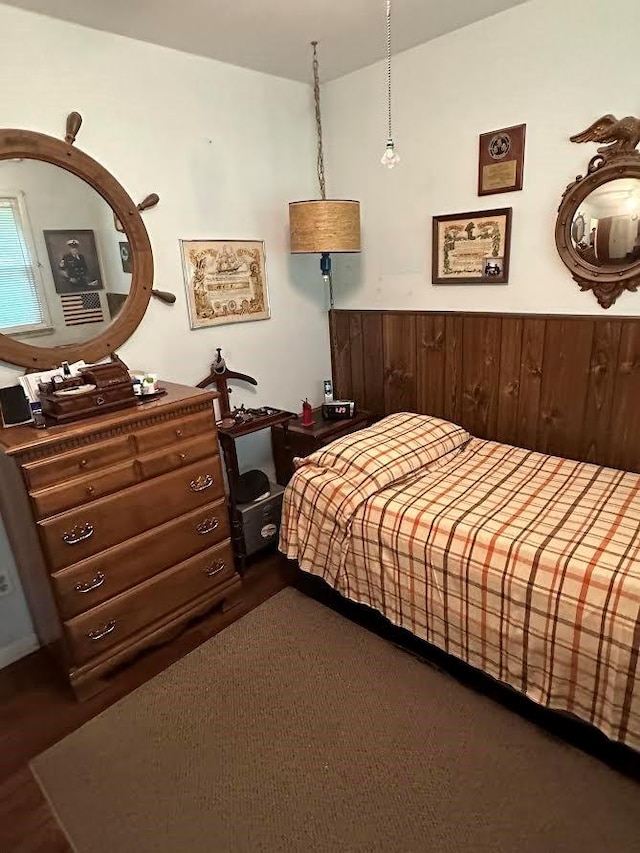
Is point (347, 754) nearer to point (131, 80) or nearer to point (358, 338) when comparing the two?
point (358, 338)

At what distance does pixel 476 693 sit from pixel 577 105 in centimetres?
230

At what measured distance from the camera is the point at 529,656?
1.54m

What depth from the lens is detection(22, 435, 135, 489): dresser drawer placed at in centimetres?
156

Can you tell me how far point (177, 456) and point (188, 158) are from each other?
4.68 feet

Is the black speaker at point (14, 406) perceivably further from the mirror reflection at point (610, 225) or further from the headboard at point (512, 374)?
the mirror reflection at point (610, 225)

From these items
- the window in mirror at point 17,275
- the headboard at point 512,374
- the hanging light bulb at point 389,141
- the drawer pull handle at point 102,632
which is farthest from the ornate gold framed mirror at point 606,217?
the drawer pull handle at point 102,632

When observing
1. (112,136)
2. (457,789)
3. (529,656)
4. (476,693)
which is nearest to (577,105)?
(112,136)

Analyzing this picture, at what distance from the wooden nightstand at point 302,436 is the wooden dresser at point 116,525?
0.66 meters

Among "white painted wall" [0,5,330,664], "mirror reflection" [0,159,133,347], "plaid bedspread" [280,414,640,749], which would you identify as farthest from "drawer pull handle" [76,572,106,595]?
"mirror reflection" [0,159,133,347]

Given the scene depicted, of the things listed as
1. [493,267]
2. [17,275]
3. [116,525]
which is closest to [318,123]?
[493,267]

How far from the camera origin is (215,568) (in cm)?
215

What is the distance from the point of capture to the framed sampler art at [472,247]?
2.33m

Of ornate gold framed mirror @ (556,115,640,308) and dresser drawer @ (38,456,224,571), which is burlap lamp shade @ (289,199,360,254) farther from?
dresser drawer @ (38,456,224,571)

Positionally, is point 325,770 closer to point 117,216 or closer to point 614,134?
point 117,216
